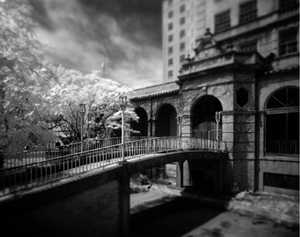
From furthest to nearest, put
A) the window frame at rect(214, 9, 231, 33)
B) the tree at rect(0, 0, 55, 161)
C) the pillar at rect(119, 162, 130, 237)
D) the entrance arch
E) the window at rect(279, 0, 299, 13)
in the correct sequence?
the entrance arch → the window frame at rect(214, 9, 231, 33) → the window at rect(279, 0, 299, 13) → the pillar at rect(119, 162, 130, 237) → the tree at rect(0, 0, 55, 161)

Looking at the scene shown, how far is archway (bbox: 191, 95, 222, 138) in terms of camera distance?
16.6 meters

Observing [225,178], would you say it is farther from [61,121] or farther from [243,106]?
[61,121]

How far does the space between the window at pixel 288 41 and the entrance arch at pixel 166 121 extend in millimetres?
10464

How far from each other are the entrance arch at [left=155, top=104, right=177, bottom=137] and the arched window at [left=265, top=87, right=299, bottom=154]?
868 centimetres

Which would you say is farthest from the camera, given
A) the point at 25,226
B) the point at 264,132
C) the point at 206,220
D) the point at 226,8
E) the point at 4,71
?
the point at 226,8

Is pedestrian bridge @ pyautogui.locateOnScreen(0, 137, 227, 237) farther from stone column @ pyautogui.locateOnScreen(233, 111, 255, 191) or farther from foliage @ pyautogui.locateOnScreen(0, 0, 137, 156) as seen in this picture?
stone column @ pyautogui.locateOnScreen(233, 111, 255, 191)

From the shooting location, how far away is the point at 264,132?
13.9m

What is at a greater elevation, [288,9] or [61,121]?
[288,9]

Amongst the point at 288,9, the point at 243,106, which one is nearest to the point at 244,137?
the point at 243,106

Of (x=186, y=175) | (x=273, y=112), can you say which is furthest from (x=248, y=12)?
(x=186, y=175)

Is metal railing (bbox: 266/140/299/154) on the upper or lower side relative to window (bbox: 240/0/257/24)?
lower

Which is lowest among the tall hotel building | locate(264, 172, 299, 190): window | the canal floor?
the canal floor

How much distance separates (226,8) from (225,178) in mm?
13445

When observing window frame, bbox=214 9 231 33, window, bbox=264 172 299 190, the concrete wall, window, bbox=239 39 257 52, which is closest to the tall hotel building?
window frame, bbox=214 9 231 33
